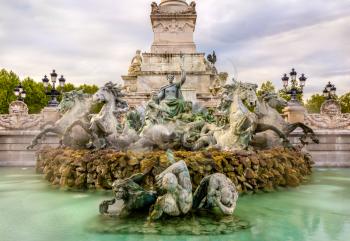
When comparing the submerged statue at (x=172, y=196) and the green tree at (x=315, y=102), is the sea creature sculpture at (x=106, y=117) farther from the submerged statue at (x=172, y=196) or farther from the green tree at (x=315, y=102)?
the green tree at (x=315, y=102)

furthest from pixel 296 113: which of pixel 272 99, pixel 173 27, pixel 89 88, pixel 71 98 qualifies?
pixel 89 88

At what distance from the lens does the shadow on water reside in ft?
15.6

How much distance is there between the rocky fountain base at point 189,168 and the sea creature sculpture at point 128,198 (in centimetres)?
157

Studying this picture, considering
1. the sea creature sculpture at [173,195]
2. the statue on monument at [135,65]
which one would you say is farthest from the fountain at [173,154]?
the statue on monument at [135,65]

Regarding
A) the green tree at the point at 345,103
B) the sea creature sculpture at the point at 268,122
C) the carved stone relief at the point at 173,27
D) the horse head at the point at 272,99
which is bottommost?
the sea creature sculpture at the point at 268,122

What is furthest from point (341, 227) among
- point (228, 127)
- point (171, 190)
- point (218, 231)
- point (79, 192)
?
point (79, 192)

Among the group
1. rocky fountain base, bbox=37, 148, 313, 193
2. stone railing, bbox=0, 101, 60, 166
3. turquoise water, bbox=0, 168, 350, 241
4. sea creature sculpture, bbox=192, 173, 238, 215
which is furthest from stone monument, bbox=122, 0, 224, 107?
sea creature sculpture, bbox=192, 173, 238, 215

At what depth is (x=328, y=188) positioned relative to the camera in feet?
28.7

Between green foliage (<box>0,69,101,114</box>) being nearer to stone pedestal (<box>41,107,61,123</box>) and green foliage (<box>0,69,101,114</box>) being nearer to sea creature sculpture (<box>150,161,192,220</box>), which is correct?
stone pedestal (<box>41,107,61,123</box>)

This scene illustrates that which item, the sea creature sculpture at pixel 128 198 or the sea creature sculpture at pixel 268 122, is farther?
the sea creature sculpture at pixel 268 122

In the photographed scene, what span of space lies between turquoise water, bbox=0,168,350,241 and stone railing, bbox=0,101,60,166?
24.5ft

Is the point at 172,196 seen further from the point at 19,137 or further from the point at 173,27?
the point at 173,27

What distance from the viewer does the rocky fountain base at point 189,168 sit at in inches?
286

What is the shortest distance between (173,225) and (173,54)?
601 inches
